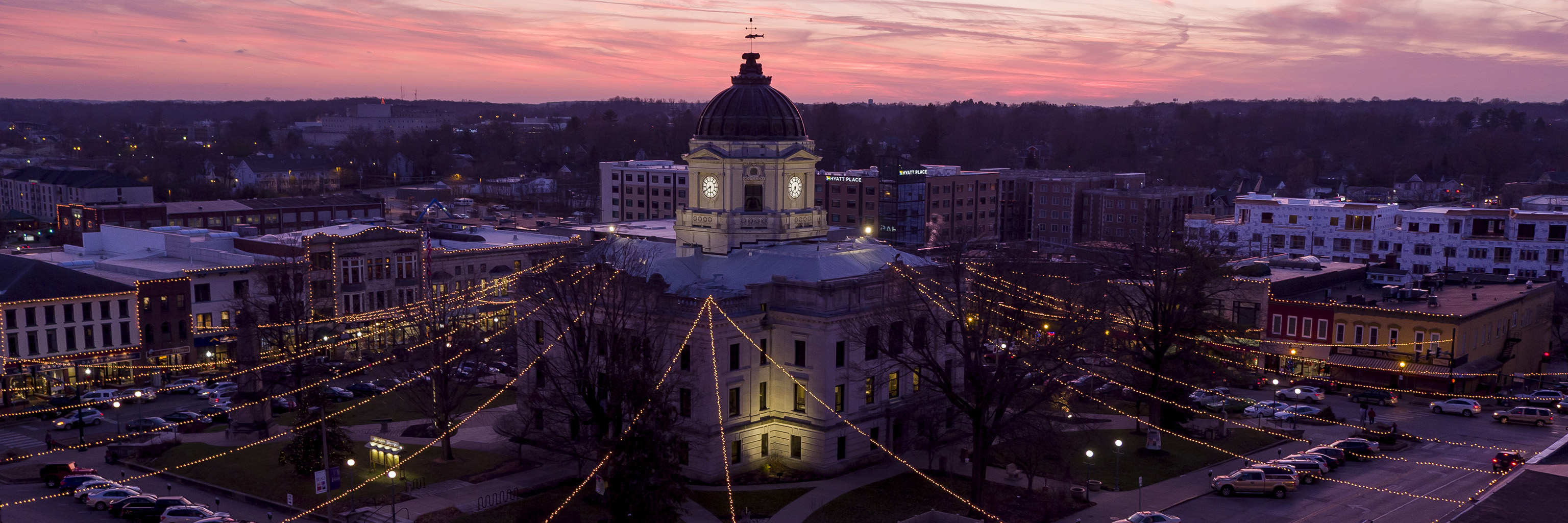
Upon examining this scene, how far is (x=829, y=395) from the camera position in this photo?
46.2 meters

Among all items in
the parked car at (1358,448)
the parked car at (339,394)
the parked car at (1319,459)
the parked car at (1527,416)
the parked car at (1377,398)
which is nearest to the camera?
the parked car at (1319,459)

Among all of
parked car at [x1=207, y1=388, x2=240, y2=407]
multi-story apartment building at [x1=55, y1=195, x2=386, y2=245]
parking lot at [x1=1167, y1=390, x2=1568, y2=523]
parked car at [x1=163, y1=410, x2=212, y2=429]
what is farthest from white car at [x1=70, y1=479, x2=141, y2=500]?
multi-story apartment building at [x1=55, y1=195, x2=386, y2=245]

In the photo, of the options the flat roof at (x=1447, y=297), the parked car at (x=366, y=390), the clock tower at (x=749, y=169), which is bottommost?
the parked car at (x=366, y=390)

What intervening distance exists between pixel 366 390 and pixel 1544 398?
61323 millimetres

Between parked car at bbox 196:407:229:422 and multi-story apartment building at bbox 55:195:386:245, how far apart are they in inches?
1505

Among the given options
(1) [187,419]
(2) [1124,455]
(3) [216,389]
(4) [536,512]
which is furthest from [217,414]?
(2) [1124,455]

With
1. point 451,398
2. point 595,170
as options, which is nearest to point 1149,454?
point 451,398

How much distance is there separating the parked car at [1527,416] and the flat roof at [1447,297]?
21.9ft

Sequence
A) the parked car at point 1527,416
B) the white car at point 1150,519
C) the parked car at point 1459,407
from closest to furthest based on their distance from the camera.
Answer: the white car at point 1150,519 → the parked car at point 1527,416 → the parked car at point 1459,407

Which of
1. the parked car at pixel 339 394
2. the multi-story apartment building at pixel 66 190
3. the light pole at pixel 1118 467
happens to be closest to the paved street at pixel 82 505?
the parked car at pixel 339 394

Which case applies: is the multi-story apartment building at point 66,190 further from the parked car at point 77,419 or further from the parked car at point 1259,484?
the parked car at point 1259,484

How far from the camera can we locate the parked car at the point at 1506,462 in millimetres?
46312

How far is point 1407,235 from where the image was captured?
300 ft

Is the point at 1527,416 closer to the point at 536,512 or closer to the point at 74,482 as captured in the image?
the point at 536,512
